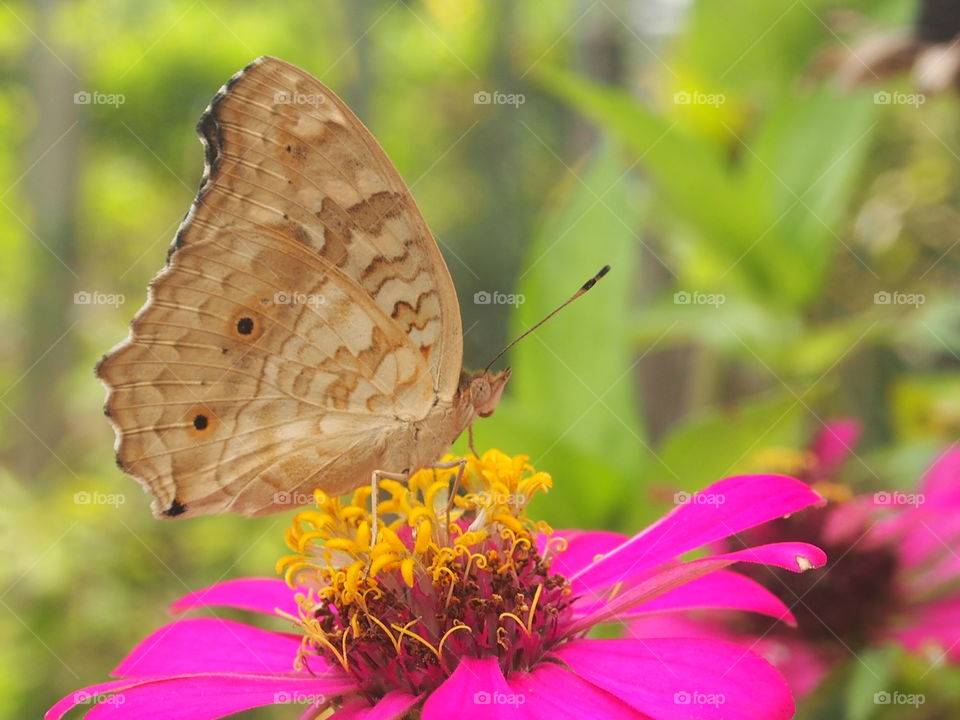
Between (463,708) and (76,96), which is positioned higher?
(76,96)

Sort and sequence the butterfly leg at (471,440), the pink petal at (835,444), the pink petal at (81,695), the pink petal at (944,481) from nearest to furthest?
the pink petal at (81,695) < the butterfly leg at (471,440) < the pink petal at (944,481) < the pink petal at (835,444)

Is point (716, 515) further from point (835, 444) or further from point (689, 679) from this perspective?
point (835, 444)

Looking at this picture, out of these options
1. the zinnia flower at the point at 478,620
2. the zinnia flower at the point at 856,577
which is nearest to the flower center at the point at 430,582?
the zinnia flower at the point at 478,620

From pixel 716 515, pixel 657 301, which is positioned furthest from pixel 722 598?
pixel 657 301

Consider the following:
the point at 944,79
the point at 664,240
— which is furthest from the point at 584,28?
the point at 944,79

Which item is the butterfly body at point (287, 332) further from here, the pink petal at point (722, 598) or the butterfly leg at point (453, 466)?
the pink petal at point (722, 598)

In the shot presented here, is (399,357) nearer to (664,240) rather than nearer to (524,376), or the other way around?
(524,376)

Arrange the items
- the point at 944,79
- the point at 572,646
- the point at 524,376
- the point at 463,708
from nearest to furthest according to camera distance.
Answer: the point at 463,708 < the point at 572,646 < the point at 524,376 < the point at 944,79
